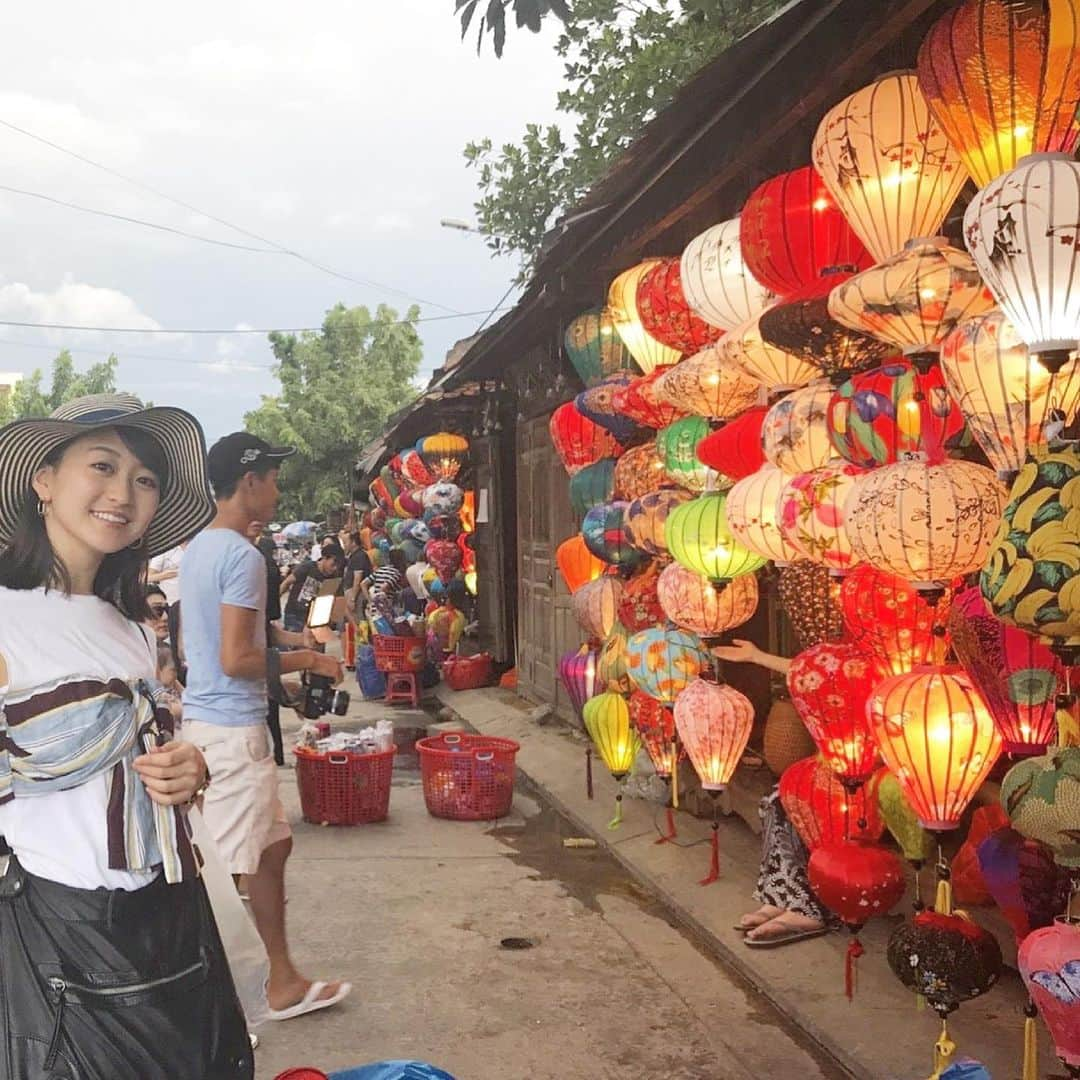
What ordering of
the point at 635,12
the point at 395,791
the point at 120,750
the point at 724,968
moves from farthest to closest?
the point at 635,12, the point at 395,791, the point at 724,968, the point at 120,750

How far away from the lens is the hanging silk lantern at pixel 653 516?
591 cm

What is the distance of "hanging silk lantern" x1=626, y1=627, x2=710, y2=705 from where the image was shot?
5763mm

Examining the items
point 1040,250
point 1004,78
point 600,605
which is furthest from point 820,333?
point 600,605

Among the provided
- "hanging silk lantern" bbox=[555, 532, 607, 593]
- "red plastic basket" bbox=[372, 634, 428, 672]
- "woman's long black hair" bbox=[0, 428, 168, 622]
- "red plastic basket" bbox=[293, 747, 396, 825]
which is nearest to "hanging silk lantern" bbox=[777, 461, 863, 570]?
"woman's long black hair" bbox=[0, 428, 168, 622]

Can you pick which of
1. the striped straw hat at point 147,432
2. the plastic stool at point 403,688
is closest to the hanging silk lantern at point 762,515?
the striped straw hat at point 147,432

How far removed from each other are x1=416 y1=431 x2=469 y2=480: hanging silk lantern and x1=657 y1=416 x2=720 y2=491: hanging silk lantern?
8728 mm

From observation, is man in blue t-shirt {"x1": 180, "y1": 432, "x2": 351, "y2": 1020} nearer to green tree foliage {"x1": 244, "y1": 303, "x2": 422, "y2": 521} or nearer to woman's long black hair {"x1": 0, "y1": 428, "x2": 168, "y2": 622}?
woman's long black hair {"x1": 0, "y1": 428, "x2": 168, "y2": 622}

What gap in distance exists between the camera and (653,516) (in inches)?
234

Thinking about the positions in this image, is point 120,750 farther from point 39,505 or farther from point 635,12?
point 635,12

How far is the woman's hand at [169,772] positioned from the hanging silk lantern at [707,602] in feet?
11.4

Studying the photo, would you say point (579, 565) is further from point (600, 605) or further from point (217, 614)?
point (217, 614)

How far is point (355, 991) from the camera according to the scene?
479 centimetres

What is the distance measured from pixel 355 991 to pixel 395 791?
155 inches

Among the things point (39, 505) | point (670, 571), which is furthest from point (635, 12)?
point (39, 505)
